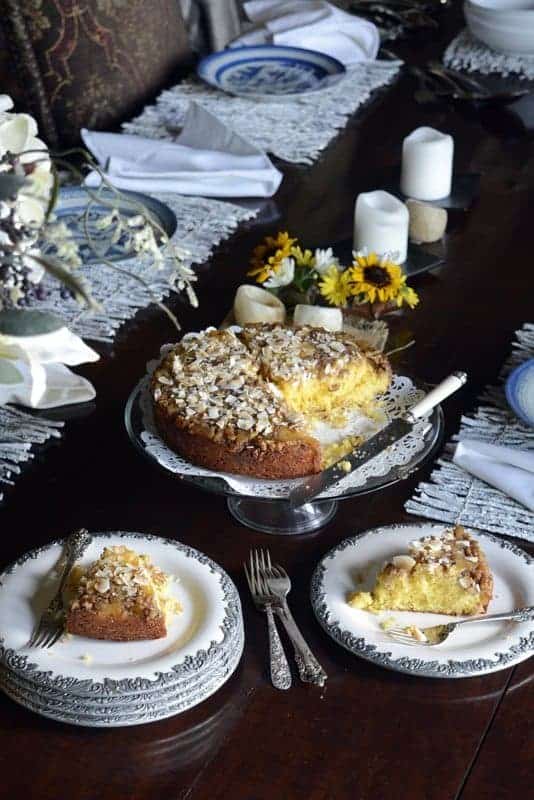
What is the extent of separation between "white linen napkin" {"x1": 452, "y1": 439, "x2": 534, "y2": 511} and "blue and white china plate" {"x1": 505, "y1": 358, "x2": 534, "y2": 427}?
0.15ft

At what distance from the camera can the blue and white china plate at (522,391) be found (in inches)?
49.2

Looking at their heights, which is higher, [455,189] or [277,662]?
[277,662]

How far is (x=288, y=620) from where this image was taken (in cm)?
98

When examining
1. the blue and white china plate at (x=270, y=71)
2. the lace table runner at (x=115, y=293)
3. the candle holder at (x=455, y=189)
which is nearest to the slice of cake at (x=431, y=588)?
the lace table runner at (x=115, y=293)

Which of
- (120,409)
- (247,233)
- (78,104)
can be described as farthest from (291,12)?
(120,409)

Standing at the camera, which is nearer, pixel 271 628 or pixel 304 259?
pixel 271 628

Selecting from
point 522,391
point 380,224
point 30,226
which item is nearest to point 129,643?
point 30,226

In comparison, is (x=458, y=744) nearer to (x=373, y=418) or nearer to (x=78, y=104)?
(x=373, y=418)

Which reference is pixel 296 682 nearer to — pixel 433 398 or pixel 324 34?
pixel 433 398

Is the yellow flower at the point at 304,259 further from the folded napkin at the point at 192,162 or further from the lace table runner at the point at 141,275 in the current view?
the folded napkin at the point at 192,162

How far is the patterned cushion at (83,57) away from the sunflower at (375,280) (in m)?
0.91

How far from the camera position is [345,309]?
1434mm

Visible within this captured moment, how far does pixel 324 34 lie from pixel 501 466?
1.46 meters

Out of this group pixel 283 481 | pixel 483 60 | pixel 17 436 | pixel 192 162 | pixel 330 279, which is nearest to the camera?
pixel 283 481
